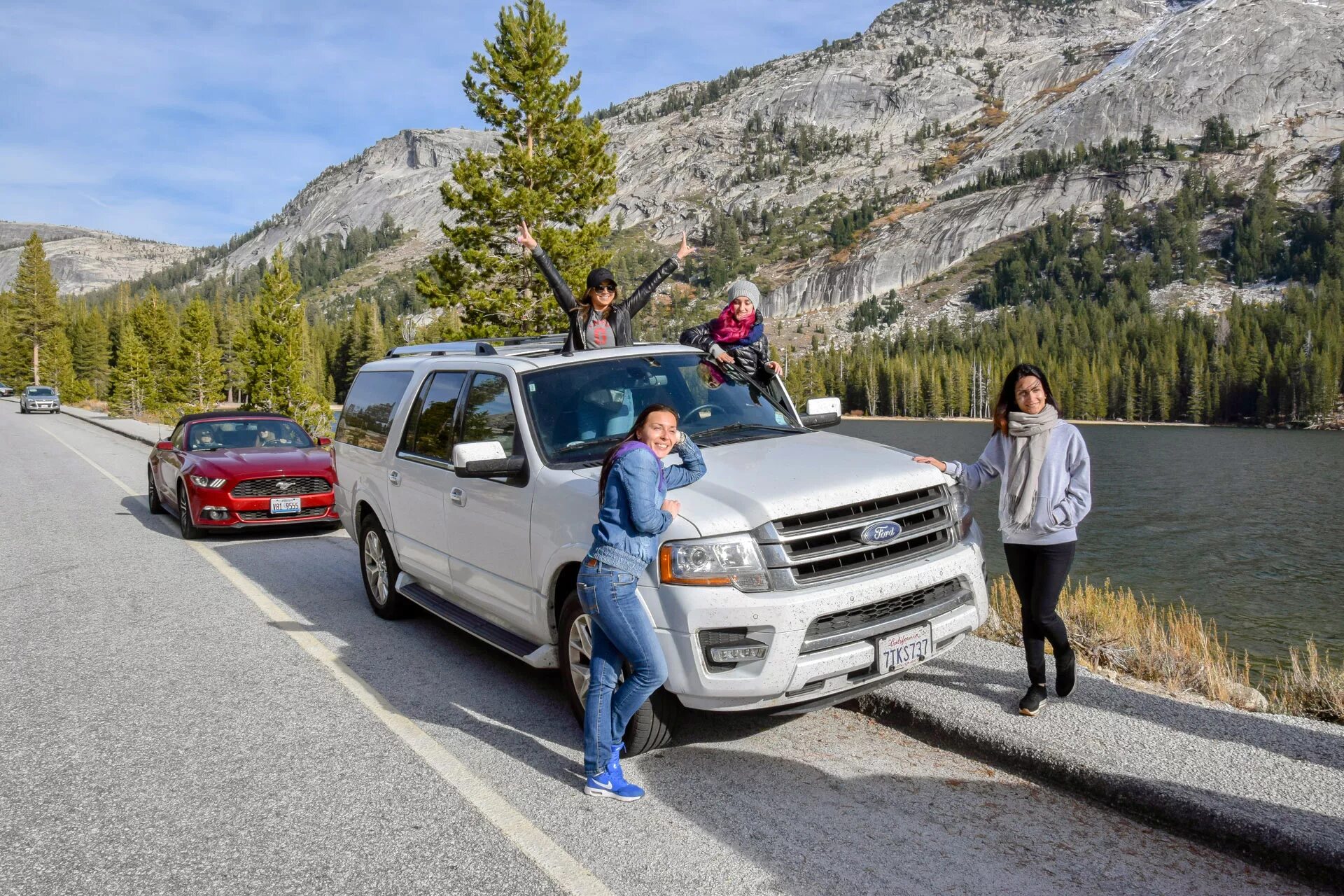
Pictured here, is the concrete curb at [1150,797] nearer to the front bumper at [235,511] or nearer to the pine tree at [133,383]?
the front bumper at [235,511]

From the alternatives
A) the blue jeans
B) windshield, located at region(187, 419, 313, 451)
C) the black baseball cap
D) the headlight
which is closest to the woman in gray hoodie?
the headlight

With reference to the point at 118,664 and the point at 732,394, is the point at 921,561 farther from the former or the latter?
the point at 118,664

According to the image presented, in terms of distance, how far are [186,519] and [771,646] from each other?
9851 mm

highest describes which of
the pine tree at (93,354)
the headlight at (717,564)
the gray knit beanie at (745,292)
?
the pine tree at (93,354)

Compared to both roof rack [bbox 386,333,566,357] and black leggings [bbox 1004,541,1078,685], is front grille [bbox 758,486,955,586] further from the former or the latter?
roof rack [bbox 386,333,566,357]

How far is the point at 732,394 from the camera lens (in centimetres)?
588

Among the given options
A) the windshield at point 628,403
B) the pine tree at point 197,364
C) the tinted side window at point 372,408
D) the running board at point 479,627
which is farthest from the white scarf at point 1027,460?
the pine tree at point 197,364

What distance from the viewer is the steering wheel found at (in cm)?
550

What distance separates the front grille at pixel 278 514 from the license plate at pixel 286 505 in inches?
1.4

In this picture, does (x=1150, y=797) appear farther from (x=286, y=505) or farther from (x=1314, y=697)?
(x=286, y=505)

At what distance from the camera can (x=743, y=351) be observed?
647 centimetres

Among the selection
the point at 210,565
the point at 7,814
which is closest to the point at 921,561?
the point at 7,814

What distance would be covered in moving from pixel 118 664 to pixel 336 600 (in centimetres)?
204

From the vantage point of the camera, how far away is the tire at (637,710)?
14.1 feet
